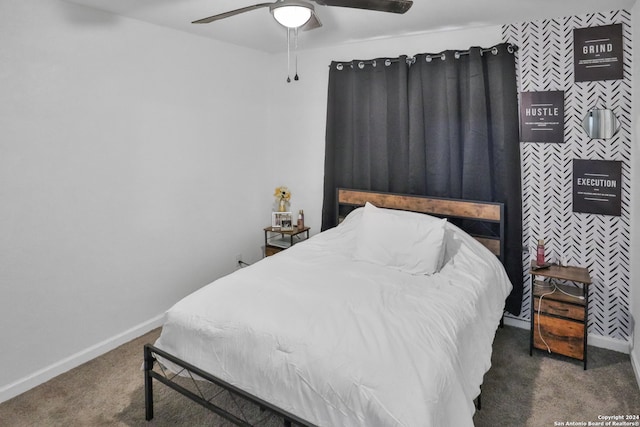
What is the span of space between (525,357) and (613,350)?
714mm

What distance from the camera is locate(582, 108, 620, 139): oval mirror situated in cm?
285

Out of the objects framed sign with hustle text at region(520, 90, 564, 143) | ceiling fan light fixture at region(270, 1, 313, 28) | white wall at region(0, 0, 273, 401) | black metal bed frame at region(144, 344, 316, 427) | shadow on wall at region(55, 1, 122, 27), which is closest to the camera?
black metal bed frame at region(144, 344, 316, 427)

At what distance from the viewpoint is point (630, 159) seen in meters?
2.82

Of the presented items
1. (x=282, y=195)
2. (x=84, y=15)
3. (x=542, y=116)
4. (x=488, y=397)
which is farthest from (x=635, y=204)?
(x=84, y=15)

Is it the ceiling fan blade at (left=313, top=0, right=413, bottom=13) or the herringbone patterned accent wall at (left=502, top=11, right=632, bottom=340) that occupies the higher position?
the ceiling fan blade at (left=313, top=0, right=413, bottom=13)

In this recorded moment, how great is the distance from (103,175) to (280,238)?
197cm

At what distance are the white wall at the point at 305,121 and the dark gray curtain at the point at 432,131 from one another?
0.18 metres

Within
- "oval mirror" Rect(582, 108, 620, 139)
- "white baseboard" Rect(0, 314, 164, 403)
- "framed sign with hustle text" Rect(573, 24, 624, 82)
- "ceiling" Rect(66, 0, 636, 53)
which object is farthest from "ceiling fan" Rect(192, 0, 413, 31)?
"white baseboard" Rect(0, 314, 164, 403)

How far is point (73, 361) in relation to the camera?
2830 mm

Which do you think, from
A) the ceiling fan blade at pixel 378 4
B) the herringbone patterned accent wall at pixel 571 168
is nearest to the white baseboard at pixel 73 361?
the ceiling fan blade at pixel 378 4

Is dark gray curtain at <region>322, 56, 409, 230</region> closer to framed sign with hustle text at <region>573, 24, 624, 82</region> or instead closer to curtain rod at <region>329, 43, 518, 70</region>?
curtain rod at <region>329, 43, 518, 70</region>

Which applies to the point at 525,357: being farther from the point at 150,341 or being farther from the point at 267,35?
the point at 267,35

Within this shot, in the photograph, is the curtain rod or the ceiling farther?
the curtain rod

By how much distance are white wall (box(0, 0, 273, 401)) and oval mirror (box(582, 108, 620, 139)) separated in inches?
120
